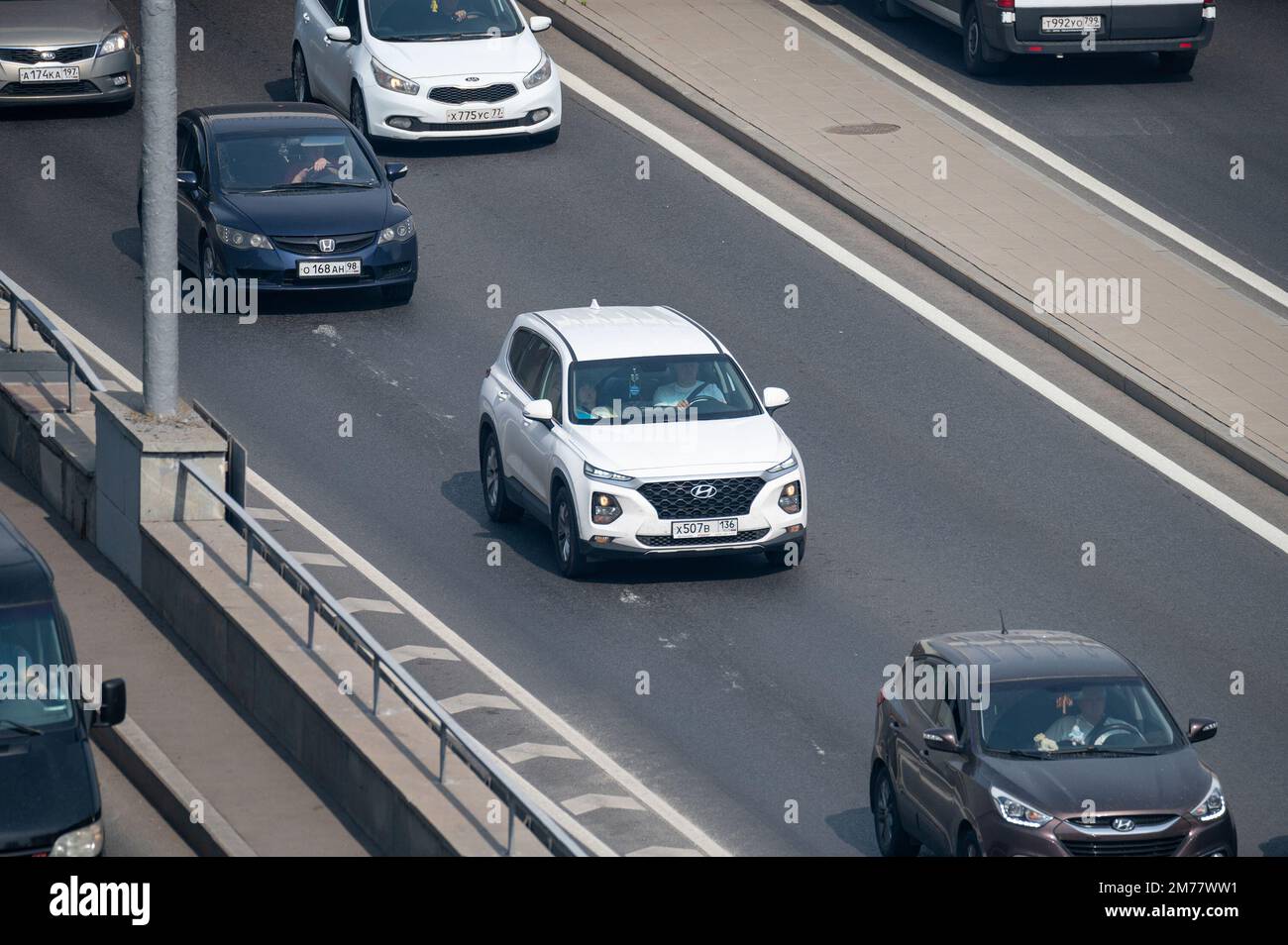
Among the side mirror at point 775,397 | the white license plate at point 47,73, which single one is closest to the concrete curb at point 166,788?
the side mirror at point 775,397

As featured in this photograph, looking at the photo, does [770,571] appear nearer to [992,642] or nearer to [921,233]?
[992,642]

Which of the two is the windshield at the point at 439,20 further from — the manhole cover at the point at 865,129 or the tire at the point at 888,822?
the tire at the point at 888,822

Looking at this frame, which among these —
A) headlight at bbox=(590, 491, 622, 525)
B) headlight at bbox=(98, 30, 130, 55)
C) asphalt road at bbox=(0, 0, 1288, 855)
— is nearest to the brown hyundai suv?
asphalt road at bbox=(0, 0, 1288, 855)

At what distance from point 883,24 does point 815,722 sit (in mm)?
17746

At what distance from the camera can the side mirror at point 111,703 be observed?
43.2ft

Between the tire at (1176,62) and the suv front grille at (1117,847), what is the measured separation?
18.6m

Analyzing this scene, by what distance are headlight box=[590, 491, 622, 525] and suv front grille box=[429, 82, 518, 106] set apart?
32.3 ft

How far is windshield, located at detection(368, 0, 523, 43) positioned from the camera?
28.0 meters

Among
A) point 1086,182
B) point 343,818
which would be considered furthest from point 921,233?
point 343,818

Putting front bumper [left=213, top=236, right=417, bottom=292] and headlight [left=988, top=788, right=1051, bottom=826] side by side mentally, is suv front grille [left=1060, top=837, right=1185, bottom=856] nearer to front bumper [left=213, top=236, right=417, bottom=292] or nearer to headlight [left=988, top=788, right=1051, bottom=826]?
headlight [left=988, top=788, right=1051, bottom=826]

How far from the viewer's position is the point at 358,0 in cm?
2831

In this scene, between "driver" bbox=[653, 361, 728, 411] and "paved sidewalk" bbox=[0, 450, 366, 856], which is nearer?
"paved sidewalk" bbox=[0, 450, 366, 856]

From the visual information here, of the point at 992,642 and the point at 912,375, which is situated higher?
the point at 992,642

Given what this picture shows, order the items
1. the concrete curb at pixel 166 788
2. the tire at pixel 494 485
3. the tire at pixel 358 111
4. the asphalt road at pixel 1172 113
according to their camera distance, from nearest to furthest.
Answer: the concrete curb at pixel 166 788 → the tire at pixel 494 485 → the asphalt road at pixel 1172 113 → the tire at pixel 358 111
